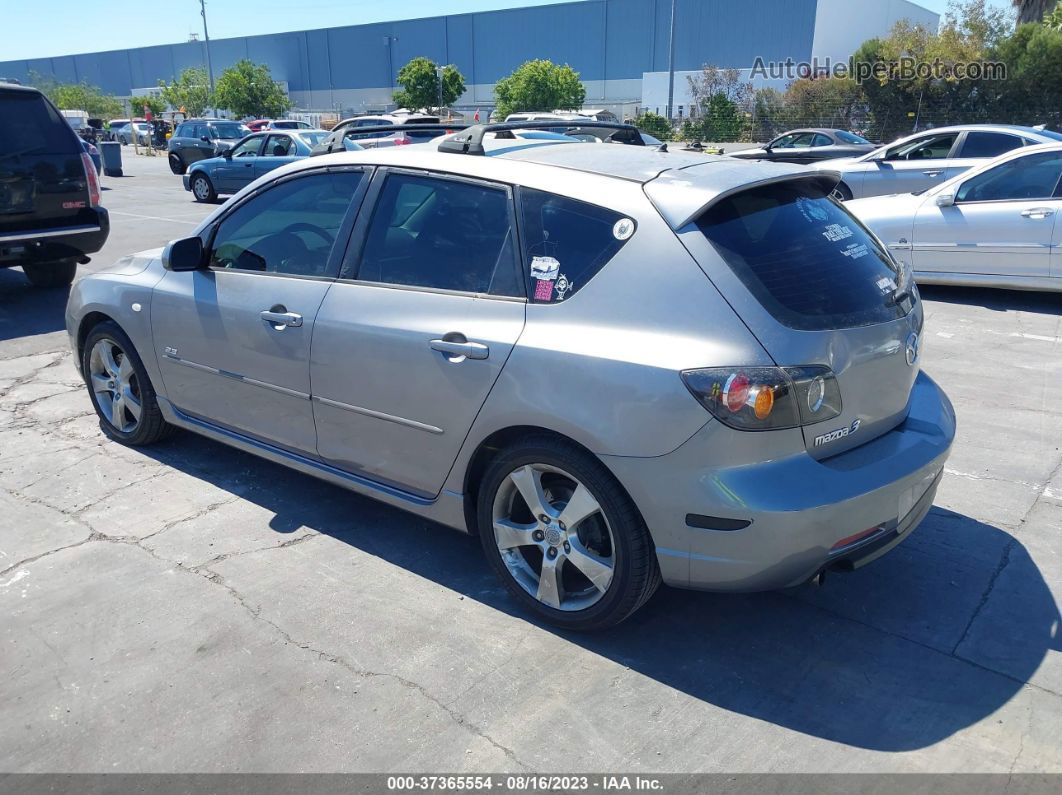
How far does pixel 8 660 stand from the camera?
10.6ft

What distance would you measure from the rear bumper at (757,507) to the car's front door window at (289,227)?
1866 millimetres

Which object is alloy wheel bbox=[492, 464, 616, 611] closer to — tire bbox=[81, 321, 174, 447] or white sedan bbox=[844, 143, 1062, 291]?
tire bbox=[81, 321, 174, 447]

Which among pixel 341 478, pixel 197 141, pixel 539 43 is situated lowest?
pixel 341 478

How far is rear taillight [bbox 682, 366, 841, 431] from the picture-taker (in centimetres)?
281

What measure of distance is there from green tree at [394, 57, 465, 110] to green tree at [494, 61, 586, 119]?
38.3ft

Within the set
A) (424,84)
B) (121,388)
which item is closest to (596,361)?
(121,388)

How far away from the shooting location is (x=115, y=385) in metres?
5.15

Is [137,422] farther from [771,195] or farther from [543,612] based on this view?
[771,195]

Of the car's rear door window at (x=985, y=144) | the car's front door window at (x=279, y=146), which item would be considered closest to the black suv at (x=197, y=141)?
the car's front door window at (x=279, y=146)

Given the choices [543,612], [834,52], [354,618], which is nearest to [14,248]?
[354,618]

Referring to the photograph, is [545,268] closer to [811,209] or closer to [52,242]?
[811,209]

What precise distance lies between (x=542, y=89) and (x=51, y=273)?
1867 inches

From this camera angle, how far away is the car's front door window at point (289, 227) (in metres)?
4.02

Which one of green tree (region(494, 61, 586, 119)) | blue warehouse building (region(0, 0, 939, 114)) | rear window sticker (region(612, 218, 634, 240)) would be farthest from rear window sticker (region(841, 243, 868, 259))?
blue warehouse building (region(0, 0, 939, 114))
